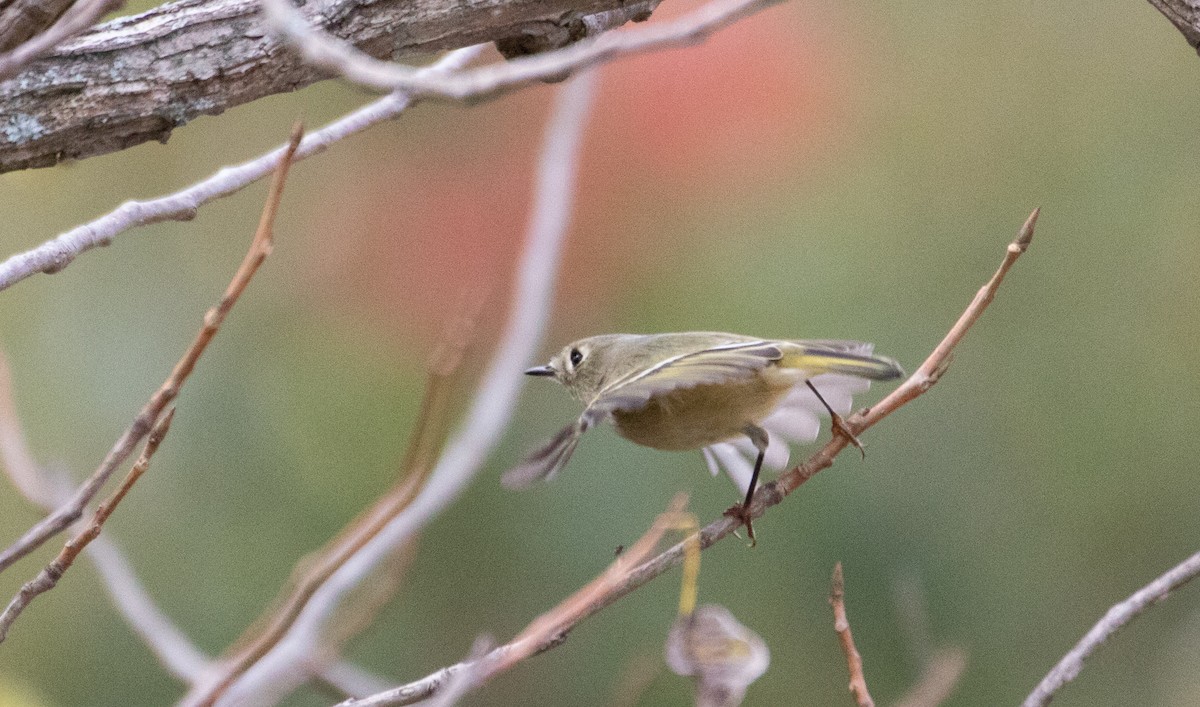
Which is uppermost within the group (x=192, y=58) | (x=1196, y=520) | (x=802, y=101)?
(x=192, y=58)

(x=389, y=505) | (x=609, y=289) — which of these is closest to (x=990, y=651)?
(x=609, y=289)

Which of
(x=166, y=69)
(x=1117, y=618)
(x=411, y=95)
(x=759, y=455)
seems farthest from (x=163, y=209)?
(x=1117, y=618)

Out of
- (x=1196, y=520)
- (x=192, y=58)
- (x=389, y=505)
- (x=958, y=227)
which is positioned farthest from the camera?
(x=958, y=227)

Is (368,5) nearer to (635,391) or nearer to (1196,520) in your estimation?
(635,391)

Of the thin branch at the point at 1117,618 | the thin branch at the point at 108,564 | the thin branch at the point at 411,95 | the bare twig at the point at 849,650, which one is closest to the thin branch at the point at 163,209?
the thin branch at the point at 411,95

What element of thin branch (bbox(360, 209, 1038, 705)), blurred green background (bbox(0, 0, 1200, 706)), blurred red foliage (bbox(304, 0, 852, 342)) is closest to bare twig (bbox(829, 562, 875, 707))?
thin branch (bbox(360, 209, 1038, 705))

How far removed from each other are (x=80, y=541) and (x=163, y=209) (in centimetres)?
40

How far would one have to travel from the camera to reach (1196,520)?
2.27m

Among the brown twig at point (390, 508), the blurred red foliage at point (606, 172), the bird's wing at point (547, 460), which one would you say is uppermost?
the brown twig at point (390, 508)

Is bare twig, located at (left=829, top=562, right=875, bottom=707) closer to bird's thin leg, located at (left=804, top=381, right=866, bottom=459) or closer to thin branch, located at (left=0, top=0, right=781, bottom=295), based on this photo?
bird's thin leg, located at (left=804, top=381, right=866, bottom=459)

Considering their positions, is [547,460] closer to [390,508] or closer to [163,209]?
[390,508]

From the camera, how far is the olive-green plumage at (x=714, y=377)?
1.26 m

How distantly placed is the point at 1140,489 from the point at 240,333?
5.88 ft

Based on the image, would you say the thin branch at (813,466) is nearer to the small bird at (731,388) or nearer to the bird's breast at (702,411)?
the small bird at (731,388)
